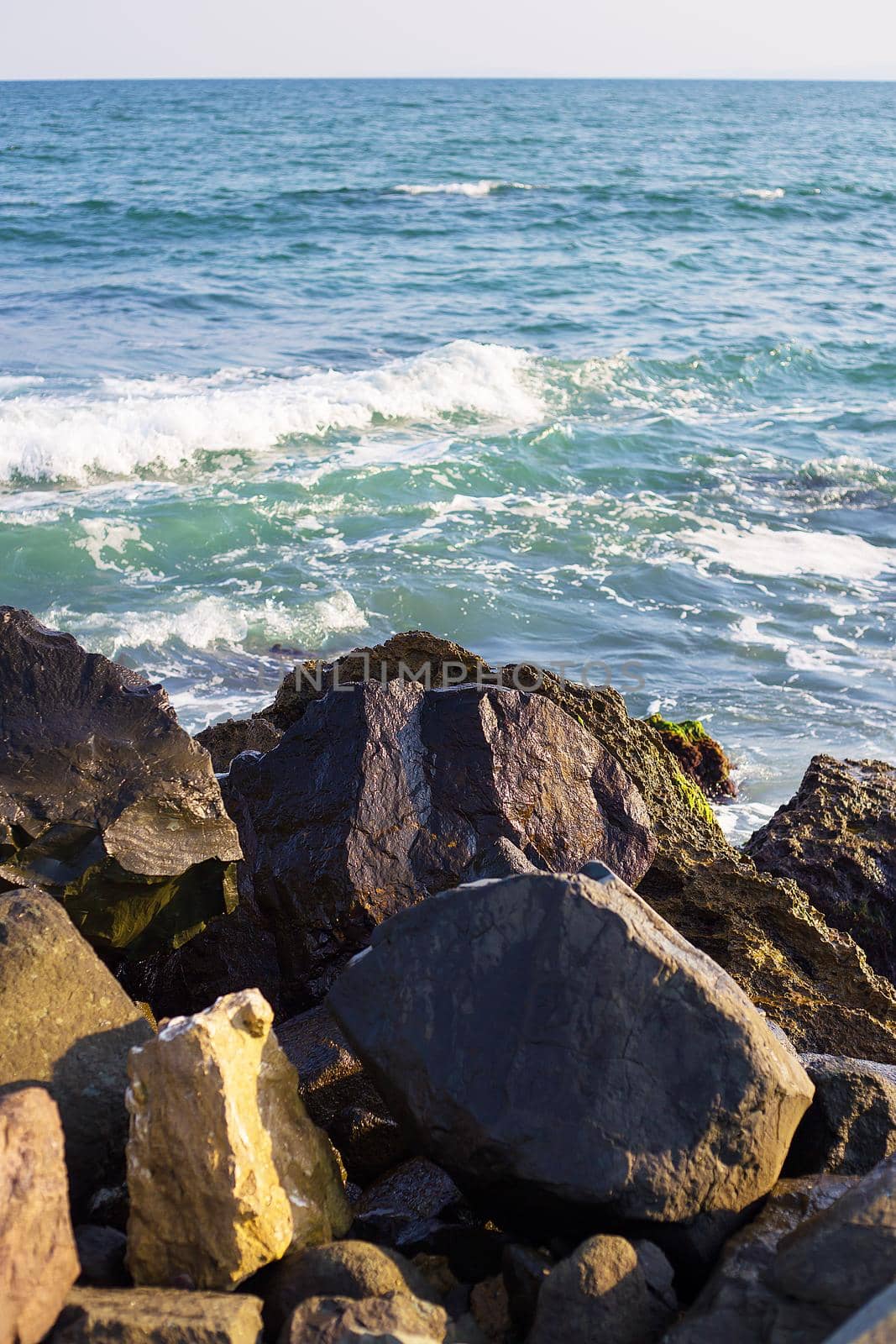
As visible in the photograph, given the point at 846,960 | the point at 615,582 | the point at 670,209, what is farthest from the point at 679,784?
the point at 670,209

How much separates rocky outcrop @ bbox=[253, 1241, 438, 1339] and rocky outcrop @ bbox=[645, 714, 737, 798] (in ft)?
13.4

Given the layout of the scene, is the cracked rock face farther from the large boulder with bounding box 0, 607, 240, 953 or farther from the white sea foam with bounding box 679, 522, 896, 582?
the white sea foam with bounding box 679, 522, 896, 582

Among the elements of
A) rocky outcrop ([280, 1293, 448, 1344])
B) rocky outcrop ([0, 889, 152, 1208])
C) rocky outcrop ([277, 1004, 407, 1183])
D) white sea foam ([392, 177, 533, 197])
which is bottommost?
rocky outcrop ([277, 1004, 407, 1183])

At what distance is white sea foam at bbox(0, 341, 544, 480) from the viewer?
38.8 ft

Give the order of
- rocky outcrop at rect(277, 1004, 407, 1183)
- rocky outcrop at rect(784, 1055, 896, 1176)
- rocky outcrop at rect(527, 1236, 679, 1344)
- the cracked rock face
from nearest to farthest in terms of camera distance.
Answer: rocky outcrop at rect(527, 1236, 679, 1344)
rocky outcrop at rect(784, 1055, 896, 1176)
rocky outcrop at rect(277, 1004, 407, 1183)
the cracked rock face

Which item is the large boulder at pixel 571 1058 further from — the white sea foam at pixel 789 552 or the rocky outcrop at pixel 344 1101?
the white sea foam at pixel 789 552

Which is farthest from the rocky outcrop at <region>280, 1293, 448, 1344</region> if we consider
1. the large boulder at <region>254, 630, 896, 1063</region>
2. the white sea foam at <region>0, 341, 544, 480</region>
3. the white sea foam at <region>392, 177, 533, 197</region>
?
the white sea foam at <region>392, 177, 533, 197</region>

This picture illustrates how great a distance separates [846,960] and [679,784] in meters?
0.95

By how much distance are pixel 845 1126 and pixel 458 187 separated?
31360 millimetres

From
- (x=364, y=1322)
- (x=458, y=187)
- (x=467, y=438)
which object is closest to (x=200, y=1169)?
(x=364, y=1322)

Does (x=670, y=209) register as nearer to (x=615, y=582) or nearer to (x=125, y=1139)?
(x=615, y=582)

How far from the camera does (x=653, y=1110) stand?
2322 millimetres

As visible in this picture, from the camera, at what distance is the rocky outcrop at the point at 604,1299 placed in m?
2.10

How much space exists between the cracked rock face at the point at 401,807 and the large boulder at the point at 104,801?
215 millimetres
